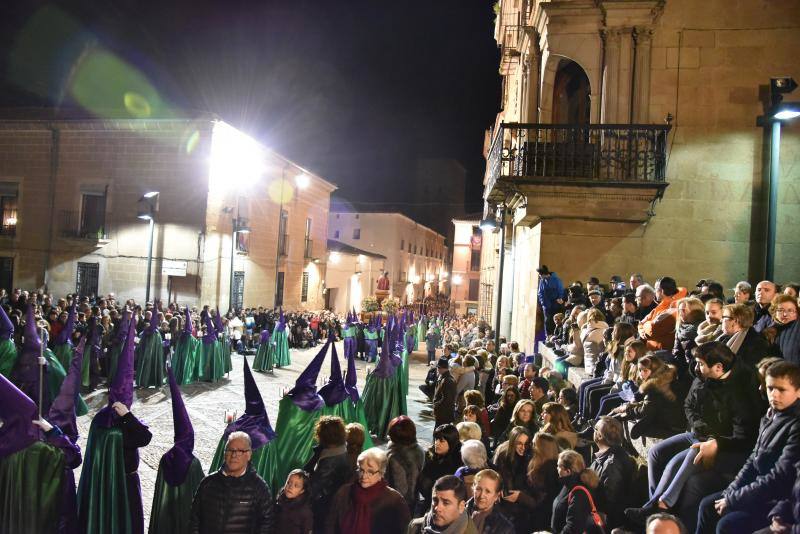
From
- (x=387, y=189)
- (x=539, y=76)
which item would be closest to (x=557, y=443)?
(x=539, y=76)

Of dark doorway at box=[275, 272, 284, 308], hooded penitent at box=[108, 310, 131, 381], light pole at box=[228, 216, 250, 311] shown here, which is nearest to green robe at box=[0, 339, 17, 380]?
hooded penitent at box=[108, 310, 131, 381]

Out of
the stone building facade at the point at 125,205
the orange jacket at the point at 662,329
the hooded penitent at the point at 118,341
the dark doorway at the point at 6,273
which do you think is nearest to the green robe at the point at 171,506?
the orange jacket at the point at 662,329

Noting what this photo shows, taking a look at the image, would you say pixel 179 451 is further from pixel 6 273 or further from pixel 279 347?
pixel 6 273

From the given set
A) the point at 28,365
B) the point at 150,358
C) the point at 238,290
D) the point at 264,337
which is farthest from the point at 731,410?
the point at 238,290

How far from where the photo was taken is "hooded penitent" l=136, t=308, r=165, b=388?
11.8 metres

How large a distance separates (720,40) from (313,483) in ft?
33.9

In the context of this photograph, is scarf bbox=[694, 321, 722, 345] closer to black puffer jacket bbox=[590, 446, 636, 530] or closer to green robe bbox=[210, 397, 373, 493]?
black puffer jacket bbox=[590, 446, 636, 530]

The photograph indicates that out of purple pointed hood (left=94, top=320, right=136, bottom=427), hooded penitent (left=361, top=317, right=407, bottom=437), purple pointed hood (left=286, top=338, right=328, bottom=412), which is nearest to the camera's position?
purple pointed hood (left=94, top=320, right=136, bottom=427)

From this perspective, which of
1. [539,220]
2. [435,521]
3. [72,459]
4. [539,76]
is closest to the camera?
[435,521]

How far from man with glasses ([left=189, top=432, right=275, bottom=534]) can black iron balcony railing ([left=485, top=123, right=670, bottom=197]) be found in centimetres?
747

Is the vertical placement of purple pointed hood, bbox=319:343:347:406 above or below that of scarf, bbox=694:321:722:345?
below

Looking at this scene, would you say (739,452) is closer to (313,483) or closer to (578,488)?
(578,488)

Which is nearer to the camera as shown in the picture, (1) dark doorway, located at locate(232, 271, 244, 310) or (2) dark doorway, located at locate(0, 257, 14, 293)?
(2) dark doorway, located at locate(0, 257, 14, 293)

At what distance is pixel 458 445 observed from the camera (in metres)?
4.86
